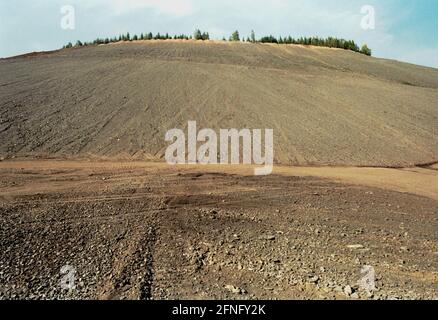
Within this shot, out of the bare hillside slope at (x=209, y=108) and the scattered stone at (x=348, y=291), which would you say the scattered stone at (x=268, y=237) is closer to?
the scattered stone at (x=348, y=291)

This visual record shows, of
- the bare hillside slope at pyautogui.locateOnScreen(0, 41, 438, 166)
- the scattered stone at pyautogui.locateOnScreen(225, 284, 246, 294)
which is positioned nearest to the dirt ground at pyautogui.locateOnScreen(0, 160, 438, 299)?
the scattered stone at pyautogui.locateOnScreen(225, 284, 246, 294)

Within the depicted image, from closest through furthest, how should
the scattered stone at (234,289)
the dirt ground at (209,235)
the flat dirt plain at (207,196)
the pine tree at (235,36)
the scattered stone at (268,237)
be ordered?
1. the scattered stone at (234,289)
2. the dirt ground at (209,235)
3. the flat dirt plain at (207,196)
4. the scattered stone at (268,237)
5. the pine tree at (235,36)

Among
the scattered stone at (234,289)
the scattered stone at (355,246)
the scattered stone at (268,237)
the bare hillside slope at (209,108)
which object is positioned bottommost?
the scattered stone at (355,246)

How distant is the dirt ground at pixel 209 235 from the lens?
204 inches

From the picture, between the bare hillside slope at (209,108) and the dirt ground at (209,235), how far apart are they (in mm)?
3323

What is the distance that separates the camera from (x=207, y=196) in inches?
346

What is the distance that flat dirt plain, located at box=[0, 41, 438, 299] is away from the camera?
212 inches

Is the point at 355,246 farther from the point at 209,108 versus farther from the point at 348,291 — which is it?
the point at 209,108

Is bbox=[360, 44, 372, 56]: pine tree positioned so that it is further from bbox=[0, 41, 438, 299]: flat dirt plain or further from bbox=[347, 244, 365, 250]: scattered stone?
bbox=[347, 244, 365, 250]: scattered stone

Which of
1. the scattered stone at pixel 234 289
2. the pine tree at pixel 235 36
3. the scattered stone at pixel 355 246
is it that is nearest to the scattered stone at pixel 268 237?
the scattered stone at pixel 355 246

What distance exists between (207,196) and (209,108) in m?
9.86

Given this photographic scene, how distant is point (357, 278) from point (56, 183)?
6.81m

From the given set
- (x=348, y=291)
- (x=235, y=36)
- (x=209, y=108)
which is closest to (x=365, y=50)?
(x=235, y=36)

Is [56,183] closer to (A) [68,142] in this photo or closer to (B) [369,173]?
(A) [68,142]
